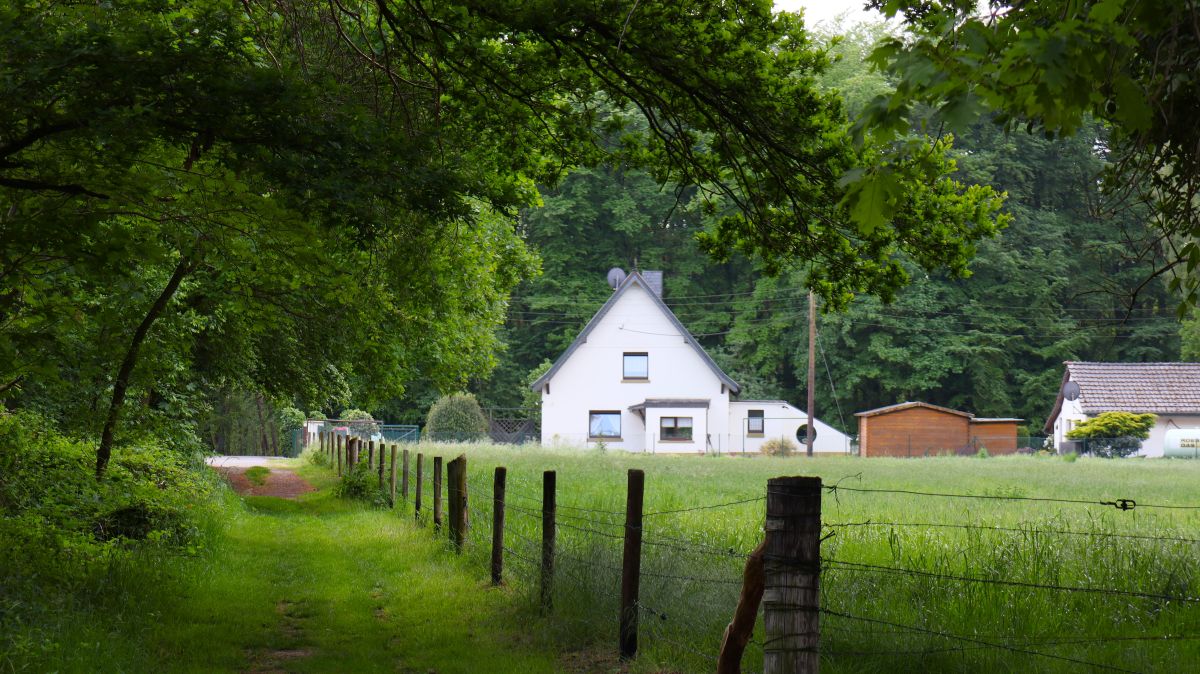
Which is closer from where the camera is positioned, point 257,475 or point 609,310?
point 257,475

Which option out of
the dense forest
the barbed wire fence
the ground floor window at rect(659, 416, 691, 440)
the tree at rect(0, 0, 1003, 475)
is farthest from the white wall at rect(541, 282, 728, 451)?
the barbed wire fence

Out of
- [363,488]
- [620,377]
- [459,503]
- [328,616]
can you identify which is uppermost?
[620,377]

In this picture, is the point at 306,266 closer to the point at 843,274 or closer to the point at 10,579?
the point at 10,579

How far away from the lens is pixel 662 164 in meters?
10.6

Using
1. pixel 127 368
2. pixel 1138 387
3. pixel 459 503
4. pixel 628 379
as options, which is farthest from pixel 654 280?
pixel 127 368

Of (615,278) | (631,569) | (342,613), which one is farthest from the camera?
(615,278)

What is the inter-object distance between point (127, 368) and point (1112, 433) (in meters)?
54.5

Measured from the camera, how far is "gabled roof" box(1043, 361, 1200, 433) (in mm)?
57750

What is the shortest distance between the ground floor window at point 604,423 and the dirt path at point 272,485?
1005 inches

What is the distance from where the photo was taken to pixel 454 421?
59375 mm

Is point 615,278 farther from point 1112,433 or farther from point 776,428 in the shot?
point 1112,433

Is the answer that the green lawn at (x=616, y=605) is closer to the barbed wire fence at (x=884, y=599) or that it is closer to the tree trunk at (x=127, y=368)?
the barbed wire fence at (x=884, y=599)

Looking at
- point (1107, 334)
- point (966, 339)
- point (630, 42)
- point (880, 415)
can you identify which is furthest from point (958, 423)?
point (630, 42)

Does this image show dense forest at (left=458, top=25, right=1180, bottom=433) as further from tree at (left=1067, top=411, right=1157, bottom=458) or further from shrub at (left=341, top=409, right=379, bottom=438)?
shrub at (left=341, top=409, right=379, bottom=438)
